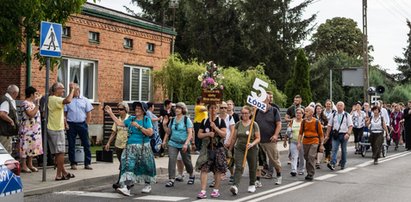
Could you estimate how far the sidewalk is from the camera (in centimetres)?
1113

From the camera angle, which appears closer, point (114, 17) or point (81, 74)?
point (81, 74)

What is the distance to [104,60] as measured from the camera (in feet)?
77.1

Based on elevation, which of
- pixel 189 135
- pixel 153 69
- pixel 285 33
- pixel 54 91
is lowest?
pixel 189 135

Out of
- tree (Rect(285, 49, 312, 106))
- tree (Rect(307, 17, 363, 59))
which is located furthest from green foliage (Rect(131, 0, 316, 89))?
tree (Rect(307, 17, 363, 59))

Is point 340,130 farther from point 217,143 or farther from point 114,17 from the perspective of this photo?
point 114,17

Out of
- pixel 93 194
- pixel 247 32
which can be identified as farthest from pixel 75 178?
pixel 247 32

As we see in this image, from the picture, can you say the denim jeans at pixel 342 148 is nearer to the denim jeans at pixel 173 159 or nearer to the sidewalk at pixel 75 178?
the sidewalk at pixel 75 178

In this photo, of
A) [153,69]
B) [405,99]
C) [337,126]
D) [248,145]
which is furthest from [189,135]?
[405,99]

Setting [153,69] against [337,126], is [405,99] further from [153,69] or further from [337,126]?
[337,126]

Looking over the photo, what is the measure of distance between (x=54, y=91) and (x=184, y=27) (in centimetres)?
3580

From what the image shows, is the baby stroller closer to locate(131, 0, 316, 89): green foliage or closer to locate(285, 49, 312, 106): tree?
locate(285, 49, 312, 106): tree

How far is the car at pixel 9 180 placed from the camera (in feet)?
18.5

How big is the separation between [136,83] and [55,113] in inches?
520

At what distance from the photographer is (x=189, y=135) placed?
1207 centimetres
